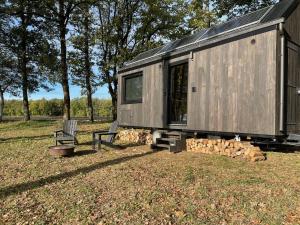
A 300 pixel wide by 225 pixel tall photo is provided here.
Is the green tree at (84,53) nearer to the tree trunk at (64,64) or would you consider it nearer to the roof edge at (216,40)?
the tree trunk at (64,64)

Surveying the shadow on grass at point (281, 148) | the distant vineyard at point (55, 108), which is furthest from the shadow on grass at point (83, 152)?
the distant vineyard at point (55, 108)

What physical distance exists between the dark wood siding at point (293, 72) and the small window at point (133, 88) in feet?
19.0

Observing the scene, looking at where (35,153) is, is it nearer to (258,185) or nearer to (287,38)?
(258,185)

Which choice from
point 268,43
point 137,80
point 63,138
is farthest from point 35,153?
point 268,43

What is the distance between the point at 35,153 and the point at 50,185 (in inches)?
159

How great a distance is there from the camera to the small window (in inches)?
521

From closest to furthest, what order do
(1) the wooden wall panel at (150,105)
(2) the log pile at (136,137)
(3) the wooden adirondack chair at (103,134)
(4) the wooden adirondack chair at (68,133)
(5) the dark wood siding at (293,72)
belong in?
1. (5) the dark wood siding at (293,72)
2. (3) the wooden adirondack chair at (103,134)
3. (4) the wooden adirondack chair at (68,133)
4. (1) the wooden wall panel at (150,105)
5. (2) the log pile at (136,137)

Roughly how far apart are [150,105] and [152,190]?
6409 mm

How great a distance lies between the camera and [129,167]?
8.03m

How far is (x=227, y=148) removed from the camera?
905 cm

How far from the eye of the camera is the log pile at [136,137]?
12.1m

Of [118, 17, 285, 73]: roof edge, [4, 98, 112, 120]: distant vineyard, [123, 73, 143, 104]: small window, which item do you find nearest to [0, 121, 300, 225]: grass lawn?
[118, 17, 285, 73]: roof edge

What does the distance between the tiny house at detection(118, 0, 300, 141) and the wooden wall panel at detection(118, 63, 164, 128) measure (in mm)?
34

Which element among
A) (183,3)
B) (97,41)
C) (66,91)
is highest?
(183,3)
